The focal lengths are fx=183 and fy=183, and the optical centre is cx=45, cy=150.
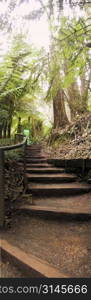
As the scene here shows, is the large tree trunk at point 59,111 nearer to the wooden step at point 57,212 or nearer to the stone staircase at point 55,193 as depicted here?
the stone staircase at point 55,193

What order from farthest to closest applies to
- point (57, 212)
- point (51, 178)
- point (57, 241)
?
point (51, 178) < point (57, 212) < point (57, 241)

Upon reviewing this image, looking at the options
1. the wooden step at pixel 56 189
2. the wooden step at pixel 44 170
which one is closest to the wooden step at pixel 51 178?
the wooden step at pixel 56 189

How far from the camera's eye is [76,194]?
315 centimetres

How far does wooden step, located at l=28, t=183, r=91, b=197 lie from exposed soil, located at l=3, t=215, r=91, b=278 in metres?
0.67

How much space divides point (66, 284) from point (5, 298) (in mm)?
455

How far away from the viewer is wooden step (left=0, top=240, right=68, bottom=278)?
1.41 meters

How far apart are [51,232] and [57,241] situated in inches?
7.4

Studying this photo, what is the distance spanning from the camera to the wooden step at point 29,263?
1.41 metres

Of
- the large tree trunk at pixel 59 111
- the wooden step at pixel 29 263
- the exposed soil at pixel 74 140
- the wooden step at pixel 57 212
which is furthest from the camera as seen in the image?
the large tree trunk at pixel 59 111

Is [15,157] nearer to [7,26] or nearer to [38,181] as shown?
[38,181]

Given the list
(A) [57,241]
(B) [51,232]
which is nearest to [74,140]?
(B) [51,232]

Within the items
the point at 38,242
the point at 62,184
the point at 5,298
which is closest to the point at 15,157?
the point at 62,184

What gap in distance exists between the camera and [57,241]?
6.32ft

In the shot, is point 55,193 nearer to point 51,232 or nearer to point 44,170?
point 44,170
